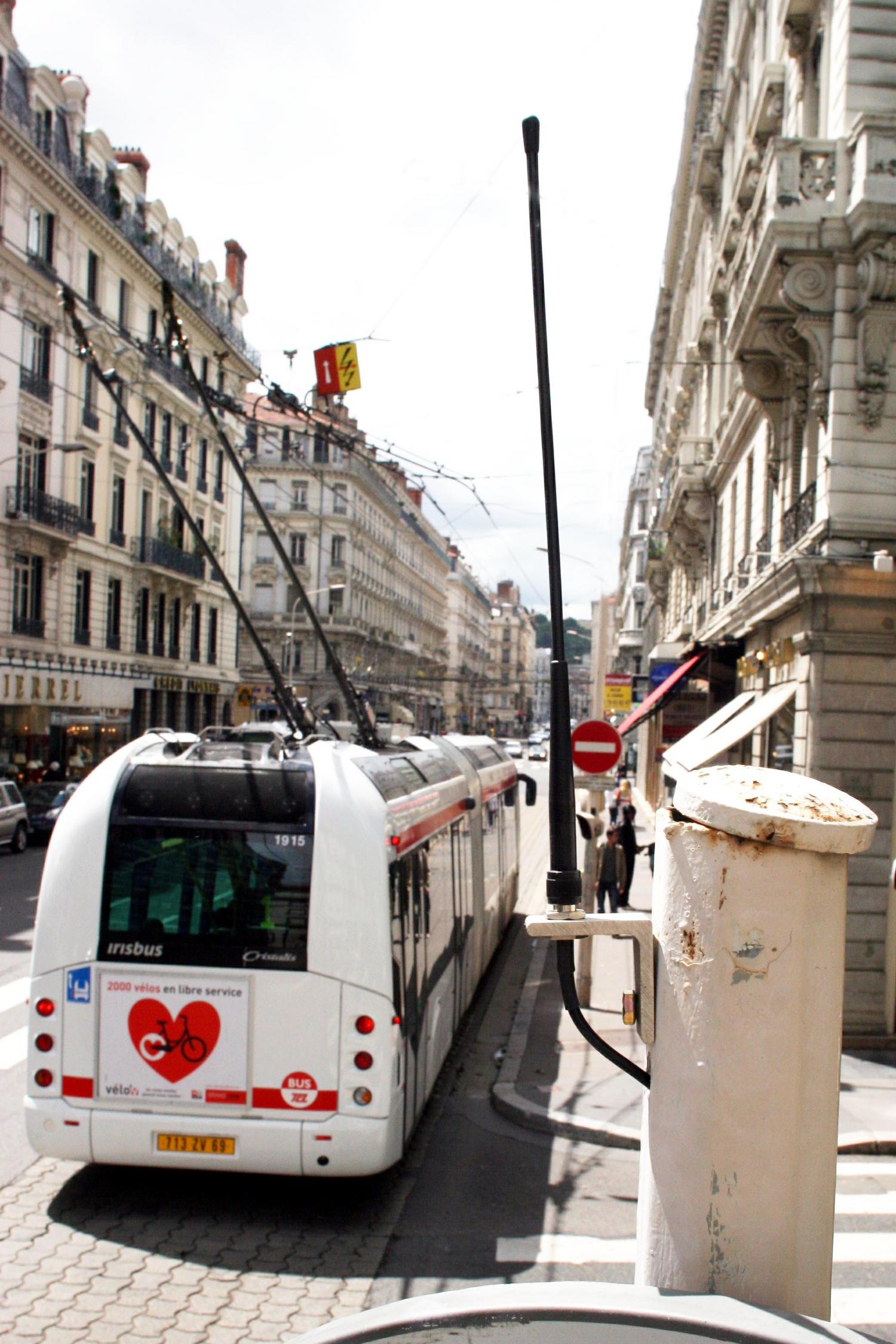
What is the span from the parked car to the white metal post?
2447 cm

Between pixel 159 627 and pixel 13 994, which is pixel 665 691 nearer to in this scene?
pixel 13 994

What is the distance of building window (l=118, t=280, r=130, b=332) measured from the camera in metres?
38.2

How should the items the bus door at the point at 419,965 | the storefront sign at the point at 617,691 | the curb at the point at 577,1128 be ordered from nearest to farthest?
the bus door at the point at 419,965 < the curb at the point at 577,1128 < the storefront sign at the point at 617,691

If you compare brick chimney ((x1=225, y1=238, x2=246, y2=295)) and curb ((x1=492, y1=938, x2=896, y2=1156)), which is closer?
curb ((x1=492, y1=938, x2=896, y2=1156))

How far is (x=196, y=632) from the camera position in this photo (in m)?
47.2

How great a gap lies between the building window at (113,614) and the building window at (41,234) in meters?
10.4

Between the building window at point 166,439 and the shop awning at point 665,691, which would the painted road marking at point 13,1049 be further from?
the building window at point 166,439

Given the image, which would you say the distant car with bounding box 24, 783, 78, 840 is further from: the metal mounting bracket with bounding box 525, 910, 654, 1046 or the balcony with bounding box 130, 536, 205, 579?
the metal mounting bracket with bounding box 525, 910, 654, 1046

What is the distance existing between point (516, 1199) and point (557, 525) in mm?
5432

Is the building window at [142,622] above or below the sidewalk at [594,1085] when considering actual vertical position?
above

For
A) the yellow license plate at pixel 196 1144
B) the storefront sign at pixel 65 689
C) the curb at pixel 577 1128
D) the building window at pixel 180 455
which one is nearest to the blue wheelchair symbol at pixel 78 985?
the yellow license plate at pixel 196 1144

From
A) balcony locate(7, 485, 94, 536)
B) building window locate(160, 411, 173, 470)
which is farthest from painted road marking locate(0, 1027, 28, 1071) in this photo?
building window locate(160, 411, 173, 470)

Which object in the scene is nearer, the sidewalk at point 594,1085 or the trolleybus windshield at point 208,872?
the trolleybus windshield at point 208,872

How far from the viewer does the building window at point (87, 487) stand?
119ft
